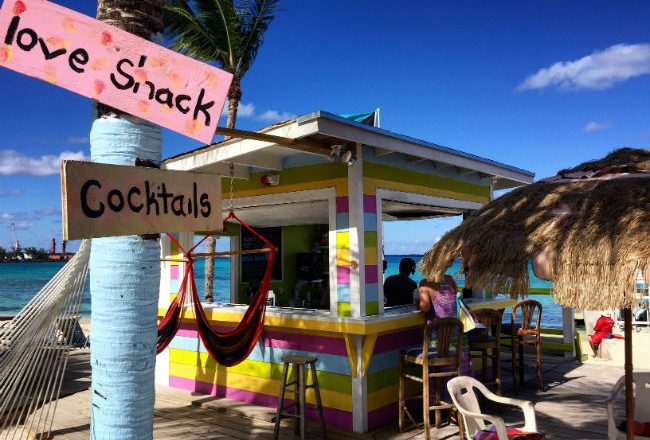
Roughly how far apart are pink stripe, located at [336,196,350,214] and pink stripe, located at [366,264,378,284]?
0.54 metres

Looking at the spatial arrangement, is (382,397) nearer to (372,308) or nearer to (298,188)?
(372,308)

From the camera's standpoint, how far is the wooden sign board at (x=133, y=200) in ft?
4.73

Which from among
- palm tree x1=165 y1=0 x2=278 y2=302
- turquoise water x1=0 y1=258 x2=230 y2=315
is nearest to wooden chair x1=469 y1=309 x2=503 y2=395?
palm tree x1=165 y1=0 x2=278 y2=302

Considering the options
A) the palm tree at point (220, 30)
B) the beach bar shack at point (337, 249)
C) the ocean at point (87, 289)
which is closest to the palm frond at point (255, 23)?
the palm tree at point (220, 30)

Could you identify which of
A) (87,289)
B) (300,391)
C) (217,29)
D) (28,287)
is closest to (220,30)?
(217,29)

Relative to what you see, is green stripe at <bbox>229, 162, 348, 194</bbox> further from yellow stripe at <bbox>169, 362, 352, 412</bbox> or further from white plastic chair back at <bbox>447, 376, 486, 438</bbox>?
white plastic chair back at <bbox>447, 376, 486, 438</bbox>

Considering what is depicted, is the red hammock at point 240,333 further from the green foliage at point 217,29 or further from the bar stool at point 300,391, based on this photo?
the green foliage at point 217,29

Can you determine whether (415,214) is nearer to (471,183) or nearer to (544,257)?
(471,183)

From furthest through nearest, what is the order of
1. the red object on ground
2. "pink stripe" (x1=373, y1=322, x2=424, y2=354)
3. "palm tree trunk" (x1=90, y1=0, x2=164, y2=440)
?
1. the red object on ground
2. "pink stripe" (x1=373, y1=322, x2=424, y2=354)
3. "palm tree trunk" (x1=90, y1=0, x2=164, y2=440)

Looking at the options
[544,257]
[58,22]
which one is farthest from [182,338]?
[58,22]

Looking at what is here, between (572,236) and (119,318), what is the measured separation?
2.01m

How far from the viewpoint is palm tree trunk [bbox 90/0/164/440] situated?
1.92 m

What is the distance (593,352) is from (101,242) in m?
7.52

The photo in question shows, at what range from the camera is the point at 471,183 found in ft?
21.3
